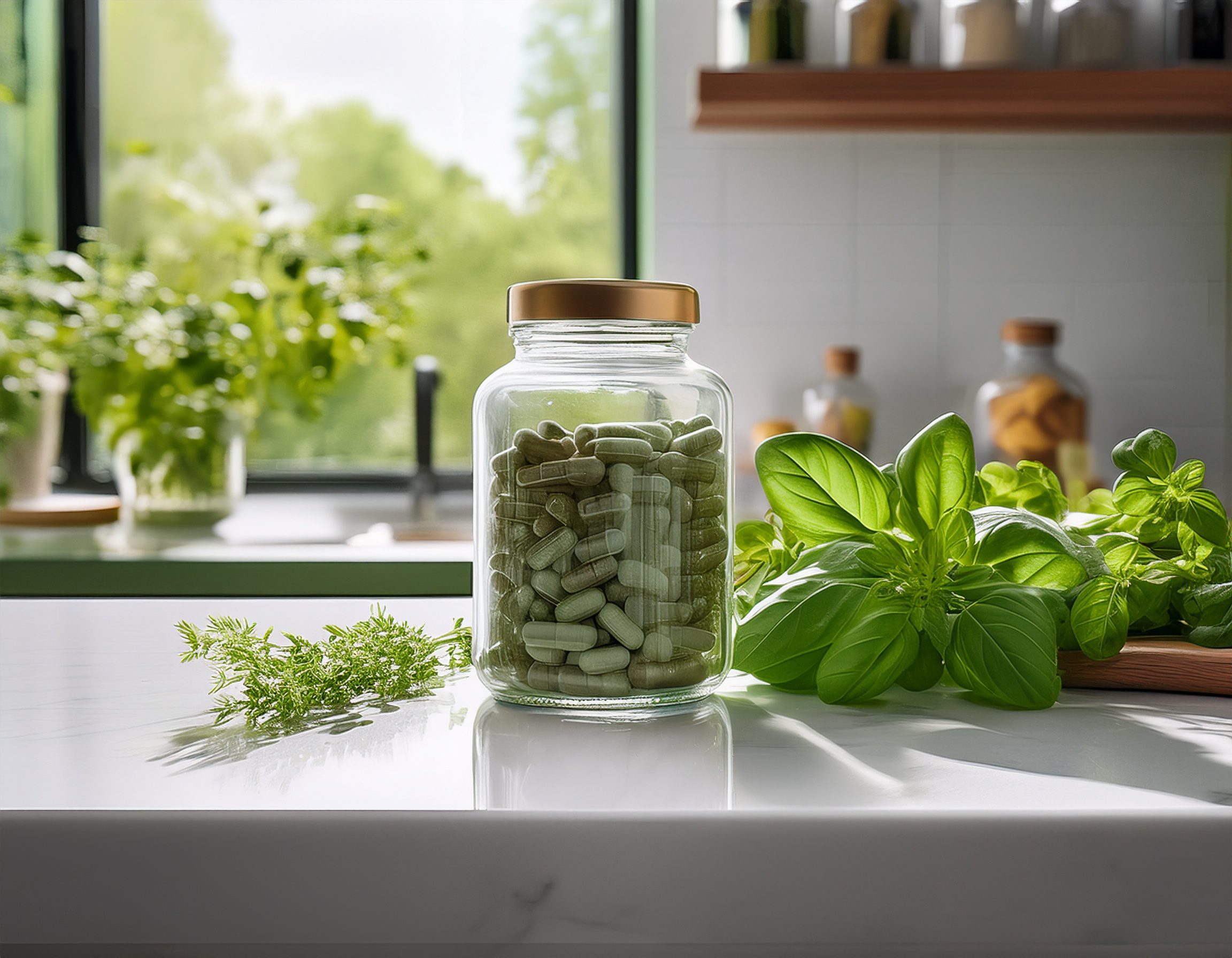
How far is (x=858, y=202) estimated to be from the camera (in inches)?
81.6

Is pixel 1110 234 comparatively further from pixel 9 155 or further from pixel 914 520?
pixel 9 155

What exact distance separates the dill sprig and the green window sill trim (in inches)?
37.1

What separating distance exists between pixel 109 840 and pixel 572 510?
216 mm

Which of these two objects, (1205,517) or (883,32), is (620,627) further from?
(883,32)

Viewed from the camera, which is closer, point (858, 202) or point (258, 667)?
point (258, 667)

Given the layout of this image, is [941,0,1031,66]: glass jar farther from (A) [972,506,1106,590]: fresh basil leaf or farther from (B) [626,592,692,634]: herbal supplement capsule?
(B) [626,592,692,634]: herbal supplement capsule

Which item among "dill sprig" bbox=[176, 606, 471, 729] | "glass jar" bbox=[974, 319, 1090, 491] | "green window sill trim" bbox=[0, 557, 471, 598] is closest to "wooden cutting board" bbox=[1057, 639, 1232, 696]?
"dill sprig" bbox=[176, 606, 471, 729]

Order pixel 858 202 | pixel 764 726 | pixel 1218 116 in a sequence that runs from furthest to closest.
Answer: pixel 858 202 < pixel 1218 116 < pixel 764 726

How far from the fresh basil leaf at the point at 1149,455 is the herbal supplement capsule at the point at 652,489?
0.76 feet

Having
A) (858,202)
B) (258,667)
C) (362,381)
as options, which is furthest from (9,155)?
(258,667)

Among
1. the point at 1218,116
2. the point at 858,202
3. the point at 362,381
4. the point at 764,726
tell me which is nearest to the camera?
the point at 764,726

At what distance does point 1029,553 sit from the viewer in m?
0.51

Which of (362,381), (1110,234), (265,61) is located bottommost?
(362,381)

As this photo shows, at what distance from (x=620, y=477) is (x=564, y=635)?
7cm
